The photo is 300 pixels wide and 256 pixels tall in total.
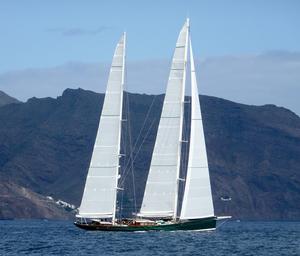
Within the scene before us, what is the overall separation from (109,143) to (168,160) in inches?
234

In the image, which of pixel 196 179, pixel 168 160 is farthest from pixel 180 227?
pixel 168 160

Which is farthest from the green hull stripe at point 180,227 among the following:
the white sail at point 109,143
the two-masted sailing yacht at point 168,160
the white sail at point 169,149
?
the white sail at point 109,143

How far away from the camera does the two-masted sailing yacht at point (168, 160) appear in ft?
296

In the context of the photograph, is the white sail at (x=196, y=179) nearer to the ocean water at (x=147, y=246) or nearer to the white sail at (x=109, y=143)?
the ocean water at (x=147, y=246)

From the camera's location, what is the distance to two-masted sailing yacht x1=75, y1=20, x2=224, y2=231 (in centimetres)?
9012

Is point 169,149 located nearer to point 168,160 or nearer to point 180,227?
point 168,160

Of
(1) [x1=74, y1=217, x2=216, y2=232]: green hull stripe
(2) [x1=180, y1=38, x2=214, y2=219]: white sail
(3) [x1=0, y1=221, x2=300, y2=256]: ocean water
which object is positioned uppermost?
(2) [x1=180, y1=38, x2=214, y2=219]: white sail

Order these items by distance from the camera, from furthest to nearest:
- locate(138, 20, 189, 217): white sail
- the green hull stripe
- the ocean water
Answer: locate(138, 20, 189, 217): white sail, the green hull stripe, the ocean water

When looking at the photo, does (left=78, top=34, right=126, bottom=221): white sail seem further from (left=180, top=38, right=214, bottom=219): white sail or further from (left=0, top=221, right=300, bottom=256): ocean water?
(left=180, top=38, right=214, bottom=219): white sail

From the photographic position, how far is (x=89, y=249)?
77438 mm

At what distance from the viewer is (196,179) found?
89.9m

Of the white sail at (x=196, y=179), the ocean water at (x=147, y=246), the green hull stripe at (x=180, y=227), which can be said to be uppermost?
the white sail at (x=196, y=179)

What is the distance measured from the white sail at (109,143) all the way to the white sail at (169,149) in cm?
405

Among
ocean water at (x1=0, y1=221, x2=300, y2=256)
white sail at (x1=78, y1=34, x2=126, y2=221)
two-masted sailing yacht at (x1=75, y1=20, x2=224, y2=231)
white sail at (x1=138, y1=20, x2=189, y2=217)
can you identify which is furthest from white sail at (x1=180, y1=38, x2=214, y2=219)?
white sail at (x1=78, y1=34, x2=126, y2=221)
